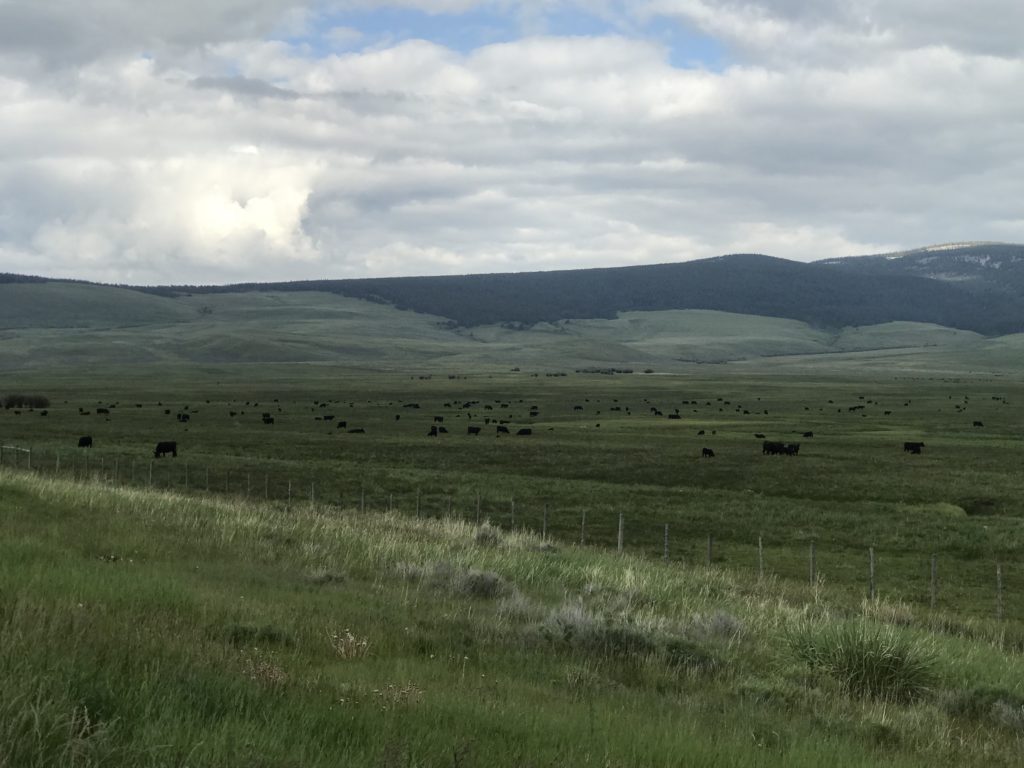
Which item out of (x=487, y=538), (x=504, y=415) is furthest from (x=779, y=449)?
(x=487, y=538)

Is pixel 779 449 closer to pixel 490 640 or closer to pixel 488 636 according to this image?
pixel 488 636

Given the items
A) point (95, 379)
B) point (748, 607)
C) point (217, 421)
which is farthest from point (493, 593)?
point (95, 379)

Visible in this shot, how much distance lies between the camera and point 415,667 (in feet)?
27.0

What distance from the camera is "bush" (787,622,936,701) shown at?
1073cm

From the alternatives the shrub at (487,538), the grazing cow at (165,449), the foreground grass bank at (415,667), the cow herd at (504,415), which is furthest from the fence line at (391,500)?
the foreground grass bank at (415,667)

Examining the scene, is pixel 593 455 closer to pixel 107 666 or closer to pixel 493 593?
pixel 493 593

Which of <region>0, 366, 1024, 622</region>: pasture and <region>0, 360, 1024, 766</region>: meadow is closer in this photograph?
<region>0, 360, 1024, 766</region>: meadow

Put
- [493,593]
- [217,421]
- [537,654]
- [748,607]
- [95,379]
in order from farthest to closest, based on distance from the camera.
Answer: [95,379] → [217,421] → [748,607] → [493,593] → [537,654]

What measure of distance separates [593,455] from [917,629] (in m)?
44.4

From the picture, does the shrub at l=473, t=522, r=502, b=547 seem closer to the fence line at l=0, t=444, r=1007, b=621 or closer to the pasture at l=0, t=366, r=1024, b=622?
the fence line at l=0, t=444, r=1007, b=621

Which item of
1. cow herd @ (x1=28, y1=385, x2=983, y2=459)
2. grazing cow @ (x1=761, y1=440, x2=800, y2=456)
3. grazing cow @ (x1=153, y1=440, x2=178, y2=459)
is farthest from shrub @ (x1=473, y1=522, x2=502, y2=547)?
grazing cow @ (x1=761, y1=440, x2=800, y2=456)

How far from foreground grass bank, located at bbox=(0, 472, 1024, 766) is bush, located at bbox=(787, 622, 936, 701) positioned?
0.09 feet

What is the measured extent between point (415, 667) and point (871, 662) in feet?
17.7

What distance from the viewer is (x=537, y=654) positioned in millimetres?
9570
